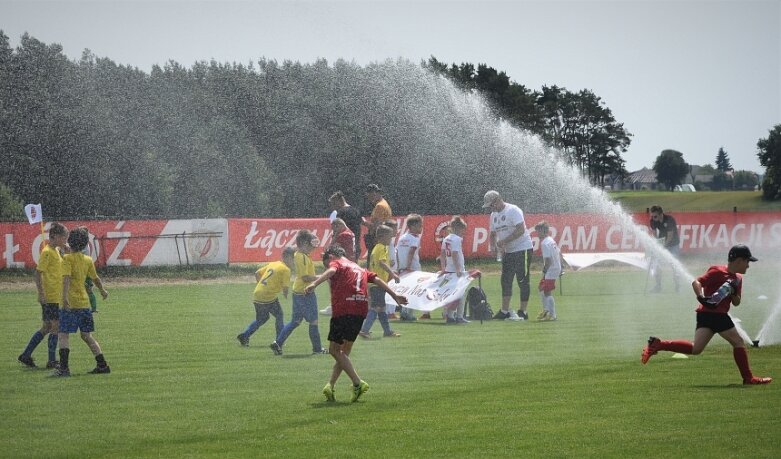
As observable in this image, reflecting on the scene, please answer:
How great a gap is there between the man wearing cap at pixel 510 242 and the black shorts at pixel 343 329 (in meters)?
9.52

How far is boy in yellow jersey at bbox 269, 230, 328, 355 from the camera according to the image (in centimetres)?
1562

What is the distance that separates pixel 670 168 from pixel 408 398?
140 meters

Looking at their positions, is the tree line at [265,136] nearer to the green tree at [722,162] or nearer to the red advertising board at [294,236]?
the red advertising board at [294,236]

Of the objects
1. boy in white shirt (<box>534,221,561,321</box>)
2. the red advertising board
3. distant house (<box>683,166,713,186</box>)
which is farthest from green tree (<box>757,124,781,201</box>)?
distant house (<box>683,166,713,186</box>)

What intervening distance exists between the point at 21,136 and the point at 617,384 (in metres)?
48.3

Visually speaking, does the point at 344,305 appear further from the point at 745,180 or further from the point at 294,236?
the point at 745,180

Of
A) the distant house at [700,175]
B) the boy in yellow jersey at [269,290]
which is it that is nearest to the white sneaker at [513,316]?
the boy in yellow jersey at [269,290]

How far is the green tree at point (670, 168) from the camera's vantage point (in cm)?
→ 14425

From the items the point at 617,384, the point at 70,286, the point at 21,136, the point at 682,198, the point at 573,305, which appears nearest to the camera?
the point at 617,384

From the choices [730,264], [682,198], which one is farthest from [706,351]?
[682,198]

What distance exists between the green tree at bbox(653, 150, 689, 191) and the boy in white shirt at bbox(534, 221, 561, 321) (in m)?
127

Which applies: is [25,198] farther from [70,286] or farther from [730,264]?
[730,264]

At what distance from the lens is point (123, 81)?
6216 centimetres

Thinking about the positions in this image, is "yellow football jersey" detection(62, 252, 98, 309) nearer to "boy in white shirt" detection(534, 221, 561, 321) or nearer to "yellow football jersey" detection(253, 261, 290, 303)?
"yellow football jersey" detection(253, 261, 290, 303)
